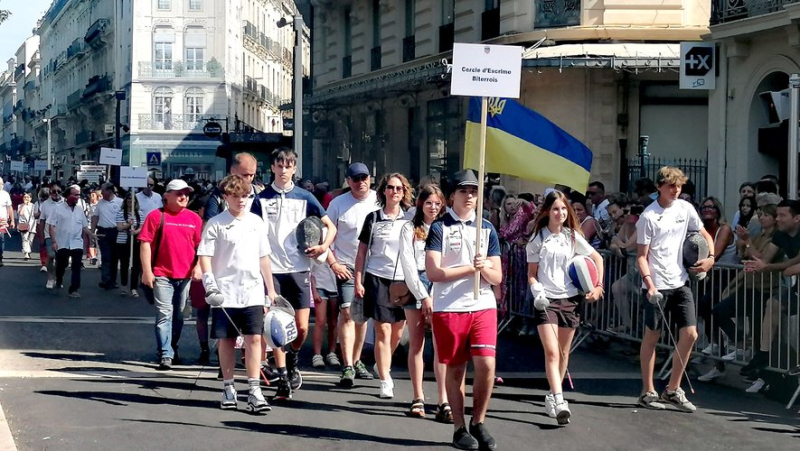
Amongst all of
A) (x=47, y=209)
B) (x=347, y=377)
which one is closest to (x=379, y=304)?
(x=347, y=377)

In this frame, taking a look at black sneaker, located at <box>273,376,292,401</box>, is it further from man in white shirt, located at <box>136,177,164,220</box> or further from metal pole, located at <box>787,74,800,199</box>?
man in white shirt, located at <box>136,177,164,220</box>

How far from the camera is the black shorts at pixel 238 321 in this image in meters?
8.72

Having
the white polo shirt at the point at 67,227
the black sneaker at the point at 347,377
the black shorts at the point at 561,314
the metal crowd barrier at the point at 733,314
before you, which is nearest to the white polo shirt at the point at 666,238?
the metal crowd barrier at the point at 733,314

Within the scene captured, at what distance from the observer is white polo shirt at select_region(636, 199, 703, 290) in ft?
30.2

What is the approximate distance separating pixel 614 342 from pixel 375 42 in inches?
878

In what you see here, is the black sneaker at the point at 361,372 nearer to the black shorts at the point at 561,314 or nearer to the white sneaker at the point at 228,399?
the white sneaker at the point at 228,399

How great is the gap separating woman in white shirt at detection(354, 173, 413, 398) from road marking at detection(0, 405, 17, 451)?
2.78m

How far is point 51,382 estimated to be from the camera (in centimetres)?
998

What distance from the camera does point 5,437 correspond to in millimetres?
7668

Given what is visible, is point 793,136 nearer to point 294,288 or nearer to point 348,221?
point 348,221

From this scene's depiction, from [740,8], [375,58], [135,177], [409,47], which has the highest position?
[375,58]

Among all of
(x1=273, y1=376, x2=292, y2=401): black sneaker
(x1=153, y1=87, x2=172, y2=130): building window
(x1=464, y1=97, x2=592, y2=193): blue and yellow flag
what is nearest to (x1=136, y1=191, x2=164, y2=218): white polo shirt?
(x1=464, y1=97, x2=592, y2=193): blue and yellow flag

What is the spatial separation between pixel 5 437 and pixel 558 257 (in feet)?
13.4

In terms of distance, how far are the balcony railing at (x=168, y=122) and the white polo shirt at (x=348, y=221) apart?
56868 mm
